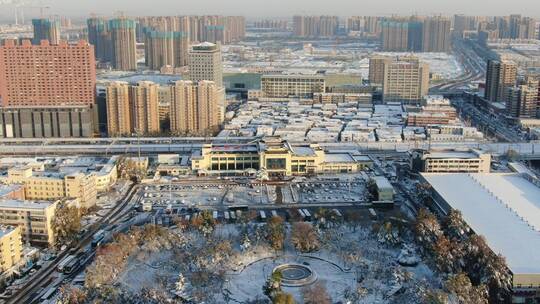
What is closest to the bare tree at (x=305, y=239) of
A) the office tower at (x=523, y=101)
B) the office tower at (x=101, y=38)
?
the office tower at (x=523, y=101)

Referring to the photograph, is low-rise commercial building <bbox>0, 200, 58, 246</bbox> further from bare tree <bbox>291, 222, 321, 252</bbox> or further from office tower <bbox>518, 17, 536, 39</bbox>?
office tower <bbox>518, 17, 536, 39</bbox>

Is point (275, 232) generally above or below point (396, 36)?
below

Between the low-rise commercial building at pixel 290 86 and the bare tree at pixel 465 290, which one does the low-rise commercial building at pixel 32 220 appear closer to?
the bare tree at pixel 465 290

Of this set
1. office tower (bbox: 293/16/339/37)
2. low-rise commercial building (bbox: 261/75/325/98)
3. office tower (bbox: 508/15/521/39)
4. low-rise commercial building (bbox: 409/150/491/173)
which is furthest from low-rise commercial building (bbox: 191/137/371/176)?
office tower (bbox: 293/16/339/37)

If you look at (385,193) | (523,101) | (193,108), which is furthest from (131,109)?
(523,101)

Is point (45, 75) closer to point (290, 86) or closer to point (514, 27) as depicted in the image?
point (290, 86)

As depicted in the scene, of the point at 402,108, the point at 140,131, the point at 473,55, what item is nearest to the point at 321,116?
the point at 402,108
